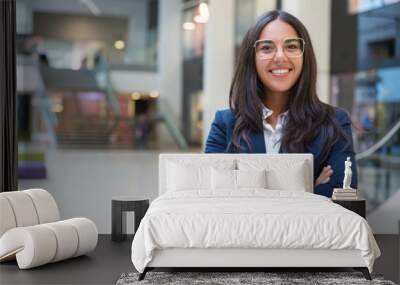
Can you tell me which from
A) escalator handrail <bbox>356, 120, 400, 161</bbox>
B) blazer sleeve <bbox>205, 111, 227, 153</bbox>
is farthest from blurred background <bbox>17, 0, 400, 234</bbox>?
blazer sleeve <bbox>205, 111, 227, 153</bbox>

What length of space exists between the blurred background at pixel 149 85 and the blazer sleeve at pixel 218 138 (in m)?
0.88

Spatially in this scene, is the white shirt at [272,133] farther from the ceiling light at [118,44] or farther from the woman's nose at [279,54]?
the ceiling light at [118,44]

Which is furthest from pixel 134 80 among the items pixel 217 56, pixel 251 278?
pixel 251 278

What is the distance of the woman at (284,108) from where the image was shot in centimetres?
546

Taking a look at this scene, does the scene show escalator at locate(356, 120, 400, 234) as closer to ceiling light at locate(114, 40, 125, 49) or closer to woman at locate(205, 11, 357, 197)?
woman at locate(205, 11, 357, 197)

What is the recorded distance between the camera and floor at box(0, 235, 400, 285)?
3.95 m

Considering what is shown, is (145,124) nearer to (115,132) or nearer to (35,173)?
(115,132)

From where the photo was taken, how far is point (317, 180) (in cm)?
551

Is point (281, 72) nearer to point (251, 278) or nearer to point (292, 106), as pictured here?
point (292, 106)

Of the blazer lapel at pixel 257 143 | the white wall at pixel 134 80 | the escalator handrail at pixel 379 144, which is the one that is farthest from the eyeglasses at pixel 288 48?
the escalator handrail at pixel 379 144

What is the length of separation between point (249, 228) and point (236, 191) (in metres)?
0.91

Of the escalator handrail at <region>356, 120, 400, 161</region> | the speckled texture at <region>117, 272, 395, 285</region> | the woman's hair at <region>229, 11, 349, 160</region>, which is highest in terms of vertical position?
the woman's hair at <region>229, 11, 349, 160</region>

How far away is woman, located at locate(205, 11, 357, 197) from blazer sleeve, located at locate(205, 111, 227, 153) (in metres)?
0.02

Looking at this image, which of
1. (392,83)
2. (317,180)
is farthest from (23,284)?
(392,83)
